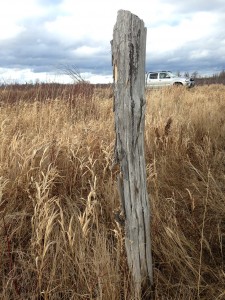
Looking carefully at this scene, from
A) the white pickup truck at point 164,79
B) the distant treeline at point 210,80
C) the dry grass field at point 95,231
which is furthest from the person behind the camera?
the distant treeline at point 210,80

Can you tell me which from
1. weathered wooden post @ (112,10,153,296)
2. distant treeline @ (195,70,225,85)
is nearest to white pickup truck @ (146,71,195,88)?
distant treeline @ (195,70,225,85)

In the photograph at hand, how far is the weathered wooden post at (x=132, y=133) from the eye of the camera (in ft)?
5.62

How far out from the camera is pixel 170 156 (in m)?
3.87

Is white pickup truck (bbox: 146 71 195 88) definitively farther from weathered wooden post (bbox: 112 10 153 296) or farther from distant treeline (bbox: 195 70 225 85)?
weathered wooden post (bbox: 112 10 153 296)

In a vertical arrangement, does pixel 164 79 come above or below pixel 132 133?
above

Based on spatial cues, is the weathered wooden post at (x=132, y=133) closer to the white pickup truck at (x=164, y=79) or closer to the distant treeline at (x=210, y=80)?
the white pickup truck at (x=164, y=79)

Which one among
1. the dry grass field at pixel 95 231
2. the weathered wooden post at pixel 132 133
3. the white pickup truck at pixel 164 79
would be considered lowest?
the dry grass field at pixel 95 231

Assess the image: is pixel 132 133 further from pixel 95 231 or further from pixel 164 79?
pixel 164 79

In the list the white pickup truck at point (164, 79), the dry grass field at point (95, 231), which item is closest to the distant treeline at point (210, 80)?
the white pickup truck at point (164, 79)

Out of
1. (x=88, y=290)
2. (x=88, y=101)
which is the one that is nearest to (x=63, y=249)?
(x=88, y=290)

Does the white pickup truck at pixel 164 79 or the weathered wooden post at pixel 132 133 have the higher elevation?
the white pickup truck at pixel 164 79

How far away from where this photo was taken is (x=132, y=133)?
1787mm

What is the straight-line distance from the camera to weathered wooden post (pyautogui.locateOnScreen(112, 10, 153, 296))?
1.71 meters

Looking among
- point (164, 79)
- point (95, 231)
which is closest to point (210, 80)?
point (164, 79)
